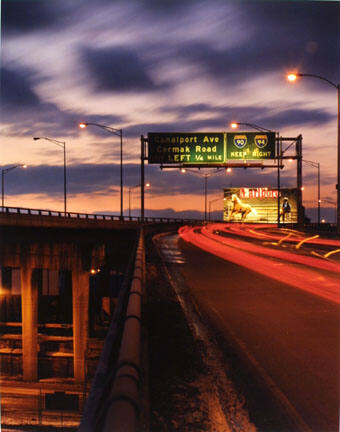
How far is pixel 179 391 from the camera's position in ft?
18.0

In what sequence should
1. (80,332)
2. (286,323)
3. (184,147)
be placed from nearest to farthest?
1. (286,323)
2. (80,332)
3. (184,147)

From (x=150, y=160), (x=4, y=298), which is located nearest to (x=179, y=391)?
(x=150, y=160)

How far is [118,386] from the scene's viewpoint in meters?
3.14

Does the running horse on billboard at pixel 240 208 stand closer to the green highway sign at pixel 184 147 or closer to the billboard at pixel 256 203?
the billboard at pixel 256 203

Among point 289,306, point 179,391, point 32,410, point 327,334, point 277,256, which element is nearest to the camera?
point 179,391

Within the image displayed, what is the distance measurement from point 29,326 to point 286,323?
140ft

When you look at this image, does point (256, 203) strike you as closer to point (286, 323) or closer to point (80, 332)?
point (80, 332)

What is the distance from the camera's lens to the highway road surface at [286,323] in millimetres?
5363

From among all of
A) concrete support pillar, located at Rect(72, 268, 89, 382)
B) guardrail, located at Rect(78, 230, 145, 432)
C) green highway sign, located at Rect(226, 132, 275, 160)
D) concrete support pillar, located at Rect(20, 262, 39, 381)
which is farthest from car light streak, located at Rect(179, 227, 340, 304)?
concrete support pillar, located at Rect(20, 262, 39, 381)

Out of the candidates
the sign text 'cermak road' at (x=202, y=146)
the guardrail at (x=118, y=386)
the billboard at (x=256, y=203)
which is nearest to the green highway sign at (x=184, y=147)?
the sign text 'cermak road' at (x=202, y=146)

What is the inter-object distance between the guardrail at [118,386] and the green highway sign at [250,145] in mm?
41757

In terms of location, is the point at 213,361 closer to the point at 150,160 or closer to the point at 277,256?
the point at 277,256

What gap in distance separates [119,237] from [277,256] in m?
30.4

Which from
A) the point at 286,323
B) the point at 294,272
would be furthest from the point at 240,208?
the point at 286,323
